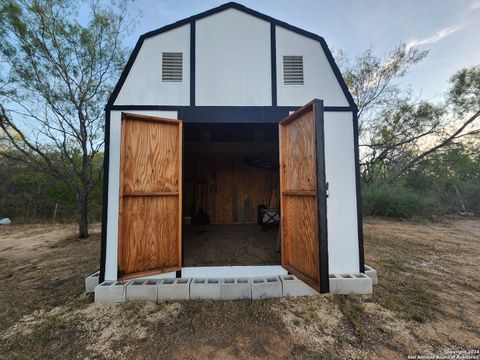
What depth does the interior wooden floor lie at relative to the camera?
3.00 meters

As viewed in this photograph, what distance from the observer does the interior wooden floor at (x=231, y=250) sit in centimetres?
300

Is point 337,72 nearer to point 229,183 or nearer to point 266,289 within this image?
point 266,289

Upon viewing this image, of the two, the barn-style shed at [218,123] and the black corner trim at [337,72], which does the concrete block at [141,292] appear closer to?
the barn-style shed at [218,123]

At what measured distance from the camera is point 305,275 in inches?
80.3

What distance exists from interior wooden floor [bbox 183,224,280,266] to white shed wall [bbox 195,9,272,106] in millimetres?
2295

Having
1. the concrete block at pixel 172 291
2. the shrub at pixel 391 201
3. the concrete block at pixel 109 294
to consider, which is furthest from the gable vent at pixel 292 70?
the shrub at pixel 391 201

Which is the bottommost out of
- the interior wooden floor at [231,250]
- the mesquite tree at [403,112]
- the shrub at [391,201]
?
the interior wooden floor at [231,250]

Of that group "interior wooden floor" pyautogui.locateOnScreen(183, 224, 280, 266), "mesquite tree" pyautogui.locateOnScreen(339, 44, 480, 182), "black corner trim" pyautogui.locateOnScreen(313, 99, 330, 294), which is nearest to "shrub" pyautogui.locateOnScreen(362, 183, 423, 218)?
"mesquite tree" pyautogui.locateOnScreen(339, 44, 480, 182)

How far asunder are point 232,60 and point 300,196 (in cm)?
213

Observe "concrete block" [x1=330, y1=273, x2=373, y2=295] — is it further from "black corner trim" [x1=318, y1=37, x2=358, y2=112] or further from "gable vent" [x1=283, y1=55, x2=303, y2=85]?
"gable vent" [x1=283, y1=55, x2=303, y2=85]

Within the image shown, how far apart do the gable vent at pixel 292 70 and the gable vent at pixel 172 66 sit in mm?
1479

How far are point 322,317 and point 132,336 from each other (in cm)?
190

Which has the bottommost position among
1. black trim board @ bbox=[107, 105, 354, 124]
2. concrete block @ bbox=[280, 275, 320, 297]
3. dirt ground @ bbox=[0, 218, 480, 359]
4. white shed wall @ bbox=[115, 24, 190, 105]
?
dirt ground @ bbox=[0, 218, 480, 359]

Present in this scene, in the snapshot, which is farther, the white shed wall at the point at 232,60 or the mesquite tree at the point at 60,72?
the mesquite tree at the point at 60,72
